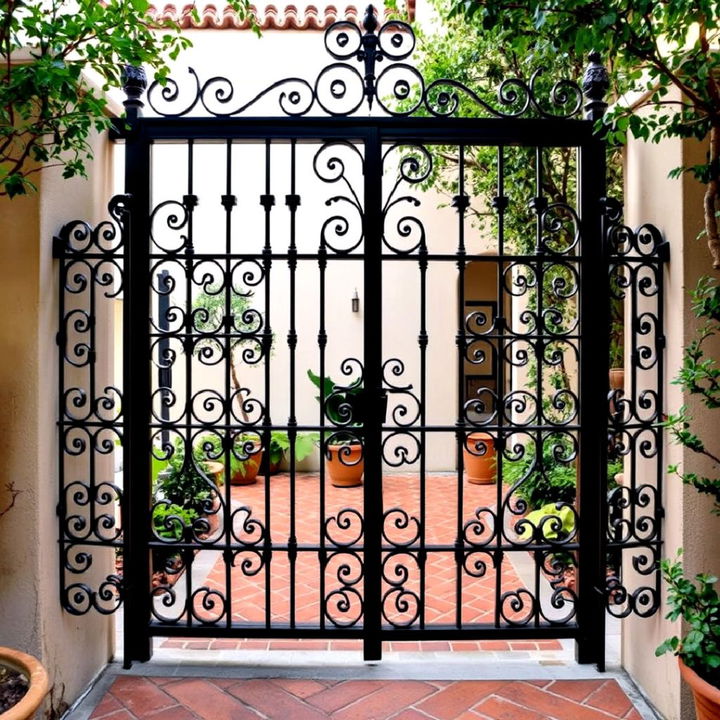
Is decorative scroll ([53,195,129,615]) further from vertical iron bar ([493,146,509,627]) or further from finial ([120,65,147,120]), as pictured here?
vertical iron bar ([493,146,509,627])

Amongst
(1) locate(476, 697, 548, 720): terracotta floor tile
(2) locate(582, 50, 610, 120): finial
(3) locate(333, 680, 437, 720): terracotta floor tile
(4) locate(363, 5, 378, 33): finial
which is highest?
(4) locate(363, 5, 378, 33): finial

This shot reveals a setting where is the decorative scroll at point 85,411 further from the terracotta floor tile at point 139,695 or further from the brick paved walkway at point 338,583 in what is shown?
the brick paved walkway at point 338,583

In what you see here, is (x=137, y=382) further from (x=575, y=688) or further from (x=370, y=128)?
(x=575, y=688)

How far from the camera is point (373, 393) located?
111 inches

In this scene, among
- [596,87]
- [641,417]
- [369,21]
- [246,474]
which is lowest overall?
[246,474]

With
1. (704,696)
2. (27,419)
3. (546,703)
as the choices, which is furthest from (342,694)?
(27,419)

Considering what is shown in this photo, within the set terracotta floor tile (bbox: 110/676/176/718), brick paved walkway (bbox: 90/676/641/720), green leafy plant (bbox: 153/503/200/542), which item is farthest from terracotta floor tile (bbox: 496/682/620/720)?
green leafy plant (bbox: 153/503/200/542)

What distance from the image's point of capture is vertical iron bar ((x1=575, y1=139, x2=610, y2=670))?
2814 mm

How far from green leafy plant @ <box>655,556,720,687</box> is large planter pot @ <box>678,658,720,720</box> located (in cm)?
5

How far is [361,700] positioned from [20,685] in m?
1.34

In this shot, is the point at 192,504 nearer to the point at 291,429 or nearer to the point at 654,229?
the point at 291,429

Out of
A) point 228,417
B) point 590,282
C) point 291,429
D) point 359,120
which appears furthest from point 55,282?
point 590,282

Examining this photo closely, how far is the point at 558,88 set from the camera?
9.16 ft

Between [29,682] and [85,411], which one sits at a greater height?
[85,411]
